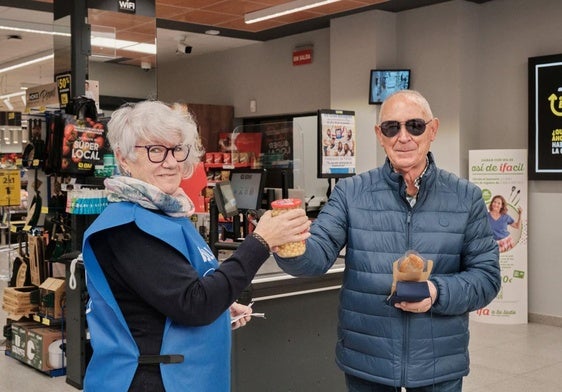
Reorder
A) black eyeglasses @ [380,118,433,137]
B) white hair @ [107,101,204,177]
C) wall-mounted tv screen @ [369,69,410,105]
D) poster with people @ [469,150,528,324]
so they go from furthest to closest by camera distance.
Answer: wall-mounted tv screen @ [369,69,410,105]
poster with people @ [469,150,528,324]
black eyeglasses @ [380,118,433,137]
white hair @ [107,101,204,177]

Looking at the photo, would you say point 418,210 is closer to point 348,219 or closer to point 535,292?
point 348,219

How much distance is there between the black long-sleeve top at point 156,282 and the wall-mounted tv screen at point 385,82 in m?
6.72

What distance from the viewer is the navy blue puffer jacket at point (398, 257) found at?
209 cm

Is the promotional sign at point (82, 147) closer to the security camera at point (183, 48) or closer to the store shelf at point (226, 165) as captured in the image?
the store shelf at point (226, 165)

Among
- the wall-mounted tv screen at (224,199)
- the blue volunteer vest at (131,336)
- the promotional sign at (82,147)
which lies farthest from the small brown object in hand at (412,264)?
the promotional sign at (82,147)

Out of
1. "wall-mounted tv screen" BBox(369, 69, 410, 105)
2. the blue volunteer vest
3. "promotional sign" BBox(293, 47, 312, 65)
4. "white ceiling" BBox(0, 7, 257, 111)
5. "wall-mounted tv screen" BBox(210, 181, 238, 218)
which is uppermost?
"white ceiling" BBox(0, 7, 257, 111)

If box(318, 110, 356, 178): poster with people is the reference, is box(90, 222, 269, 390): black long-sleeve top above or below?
below

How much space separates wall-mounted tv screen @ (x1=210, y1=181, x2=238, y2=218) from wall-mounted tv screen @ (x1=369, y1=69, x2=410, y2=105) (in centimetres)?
464

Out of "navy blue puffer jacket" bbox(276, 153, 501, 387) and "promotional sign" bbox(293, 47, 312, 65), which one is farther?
"promotional sign" bbox(293, 47, 312, 65)

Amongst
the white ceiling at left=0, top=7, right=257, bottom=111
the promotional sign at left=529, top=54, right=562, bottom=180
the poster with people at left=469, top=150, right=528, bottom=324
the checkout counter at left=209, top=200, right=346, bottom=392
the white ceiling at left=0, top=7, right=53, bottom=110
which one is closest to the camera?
the checkout counter at left=209, top=200, right=346, bottom=392

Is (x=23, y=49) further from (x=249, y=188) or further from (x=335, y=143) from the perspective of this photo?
(x=249, y=188)

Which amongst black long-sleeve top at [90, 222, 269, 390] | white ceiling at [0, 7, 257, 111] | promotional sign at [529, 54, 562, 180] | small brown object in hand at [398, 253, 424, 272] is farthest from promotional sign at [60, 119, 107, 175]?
promotional sign at [529, 54, 562, 180]

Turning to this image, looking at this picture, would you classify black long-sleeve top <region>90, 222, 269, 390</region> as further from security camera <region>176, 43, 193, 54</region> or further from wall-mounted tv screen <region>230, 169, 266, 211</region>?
security camera <region>176, 43, 193, 54</region>

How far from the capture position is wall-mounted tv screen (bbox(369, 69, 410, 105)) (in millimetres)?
8203
